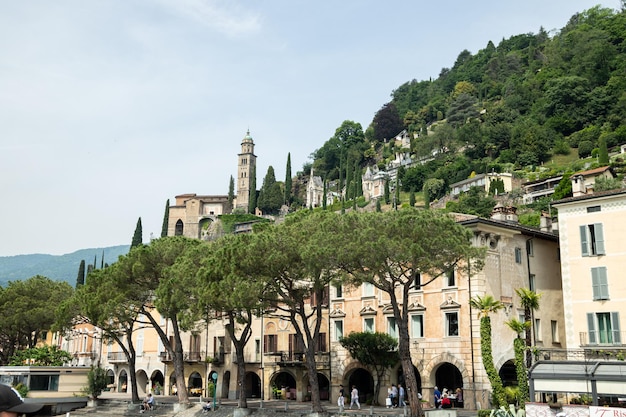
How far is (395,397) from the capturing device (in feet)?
129

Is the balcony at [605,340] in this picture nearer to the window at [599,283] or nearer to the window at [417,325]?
the window at [599,283]

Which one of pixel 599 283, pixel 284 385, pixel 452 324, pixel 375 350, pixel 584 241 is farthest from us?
pixel 284 385

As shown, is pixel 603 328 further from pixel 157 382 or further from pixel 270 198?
pixel 270 198

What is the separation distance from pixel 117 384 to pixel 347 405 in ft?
107

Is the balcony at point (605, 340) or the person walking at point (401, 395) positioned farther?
the person walking at point (401, 395)

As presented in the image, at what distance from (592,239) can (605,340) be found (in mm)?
5619

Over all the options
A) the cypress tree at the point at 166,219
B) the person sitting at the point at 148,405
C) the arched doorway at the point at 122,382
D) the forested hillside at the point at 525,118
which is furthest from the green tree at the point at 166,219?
the person sitting at the point at 148,405

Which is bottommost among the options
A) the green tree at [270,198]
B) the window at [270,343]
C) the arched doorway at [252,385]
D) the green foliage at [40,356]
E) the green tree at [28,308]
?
the arched doorway at [252,385]

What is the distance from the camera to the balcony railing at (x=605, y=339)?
33938 millimetres

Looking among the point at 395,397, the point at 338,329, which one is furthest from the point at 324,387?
the point at 395,397

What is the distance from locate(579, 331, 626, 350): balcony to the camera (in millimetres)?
33906

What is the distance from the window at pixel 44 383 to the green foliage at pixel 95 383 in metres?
2.40

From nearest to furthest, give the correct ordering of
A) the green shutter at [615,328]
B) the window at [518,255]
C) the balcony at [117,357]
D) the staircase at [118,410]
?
the green shutter at [615,328] → the window at [518,255] → the staircase at [118,410] → the balcony at [117,357]

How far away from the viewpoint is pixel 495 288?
39.1 metres
